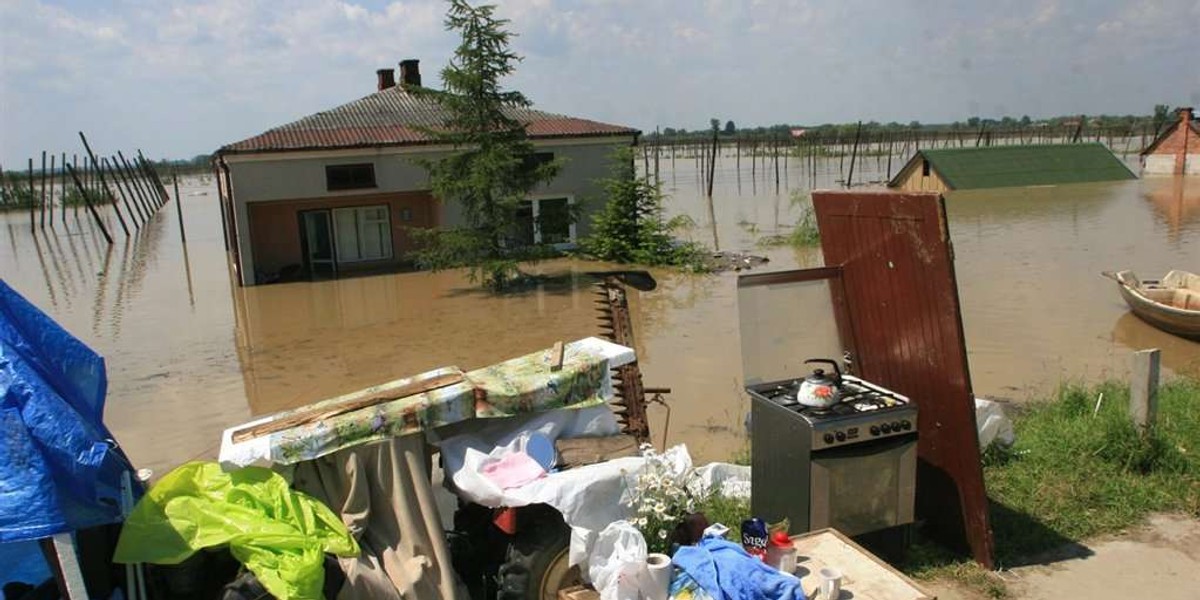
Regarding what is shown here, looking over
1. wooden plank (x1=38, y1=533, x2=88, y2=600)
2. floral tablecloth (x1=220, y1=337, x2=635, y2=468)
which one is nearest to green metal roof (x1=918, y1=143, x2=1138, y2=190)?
floral tablecloth (x1=220, y1=337, x2=635, y2=468)

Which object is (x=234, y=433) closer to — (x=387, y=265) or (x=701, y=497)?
(x=701, y=497)

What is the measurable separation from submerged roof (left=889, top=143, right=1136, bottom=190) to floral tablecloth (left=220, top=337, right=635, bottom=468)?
35.0m

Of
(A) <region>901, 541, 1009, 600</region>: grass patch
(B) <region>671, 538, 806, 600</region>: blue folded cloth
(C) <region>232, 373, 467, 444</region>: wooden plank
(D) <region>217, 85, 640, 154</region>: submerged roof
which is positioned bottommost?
(A) <region>901, 541, 1009, 600</region>: grass patch

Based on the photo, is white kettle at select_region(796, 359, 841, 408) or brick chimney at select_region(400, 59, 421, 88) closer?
white kettle at select_region(796, 359, 841, 408)

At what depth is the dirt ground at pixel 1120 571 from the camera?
412cm

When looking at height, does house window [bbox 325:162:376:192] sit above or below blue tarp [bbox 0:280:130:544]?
above

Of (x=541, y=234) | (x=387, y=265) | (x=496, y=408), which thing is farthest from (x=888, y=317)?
(x=387, y=265)

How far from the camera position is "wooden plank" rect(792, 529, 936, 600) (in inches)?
138

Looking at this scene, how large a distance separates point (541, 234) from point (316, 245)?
618 centimetres

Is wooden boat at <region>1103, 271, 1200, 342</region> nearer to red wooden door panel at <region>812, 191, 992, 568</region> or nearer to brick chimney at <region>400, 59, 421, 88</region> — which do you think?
red wooden door panel at <region>812, 191, 992, 568</region>

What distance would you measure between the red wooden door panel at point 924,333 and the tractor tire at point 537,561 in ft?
7.27

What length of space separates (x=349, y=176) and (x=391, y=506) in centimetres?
1821

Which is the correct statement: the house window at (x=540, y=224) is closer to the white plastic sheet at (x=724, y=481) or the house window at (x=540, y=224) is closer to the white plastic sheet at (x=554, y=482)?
the white plastic sheet at (x=724, y=481)

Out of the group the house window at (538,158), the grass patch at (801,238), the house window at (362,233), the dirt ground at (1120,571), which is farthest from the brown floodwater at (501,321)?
the dirt ground at (1120,571)
